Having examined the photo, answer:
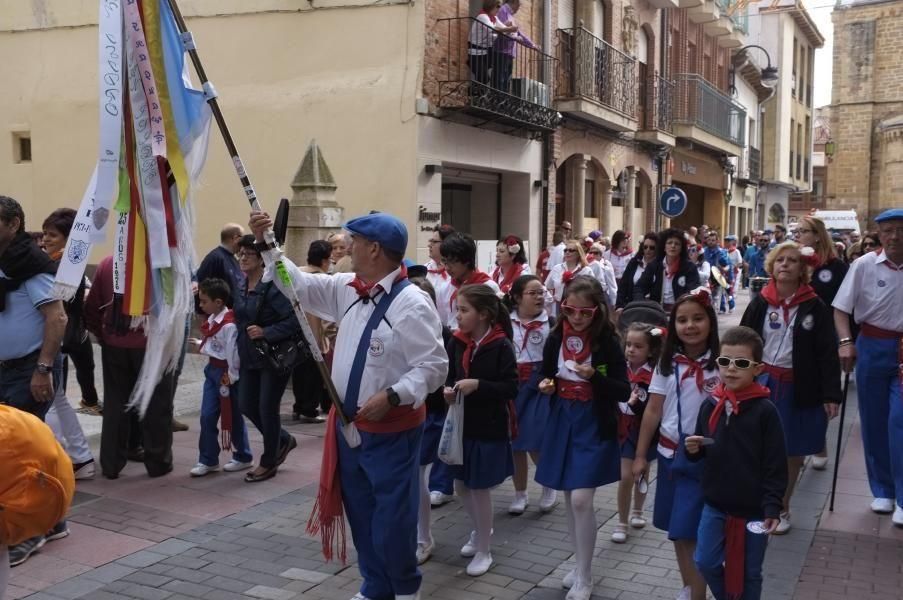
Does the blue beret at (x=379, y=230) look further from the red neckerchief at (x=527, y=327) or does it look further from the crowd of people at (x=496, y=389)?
the red neckerchief at (x=527, y=327)

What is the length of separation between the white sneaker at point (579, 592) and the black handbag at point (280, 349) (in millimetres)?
2843

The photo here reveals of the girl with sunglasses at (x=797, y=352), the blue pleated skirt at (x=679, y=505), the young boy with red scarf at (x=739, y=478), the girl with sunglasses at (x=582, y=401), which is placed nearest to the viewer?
the young boy with red scarf at (x=739, y=478)

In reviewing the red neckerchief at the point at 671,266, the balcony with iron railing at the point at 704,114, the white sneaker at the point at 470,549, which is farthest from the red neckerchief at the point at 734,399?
the balcony with iron railing at the point at 704,114

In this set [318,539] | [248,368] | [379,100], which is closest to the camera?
[318,539]

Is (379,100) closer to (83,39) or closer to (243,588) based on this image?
(83,39)

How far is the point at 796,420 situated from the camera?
6062mm

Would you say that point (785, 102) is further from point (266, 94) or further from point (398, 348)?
point (398, 348)

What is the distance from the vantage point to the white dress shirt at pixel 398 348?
13.7 ft

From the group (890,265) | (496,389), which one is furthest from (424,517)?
(890,265)

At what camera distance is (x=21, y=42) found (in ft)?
53.8

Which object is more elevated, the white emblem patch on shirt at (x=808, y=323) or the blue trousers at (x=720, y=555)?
the white emblem patch on shirt at (x=808, y=323)

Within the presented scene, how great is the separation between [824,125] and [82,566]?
72.6 m

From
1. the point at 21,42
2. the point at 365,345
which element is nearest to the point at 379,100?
the point at 21,42

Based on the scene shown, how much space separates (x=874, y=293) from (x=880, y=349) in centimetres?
38
